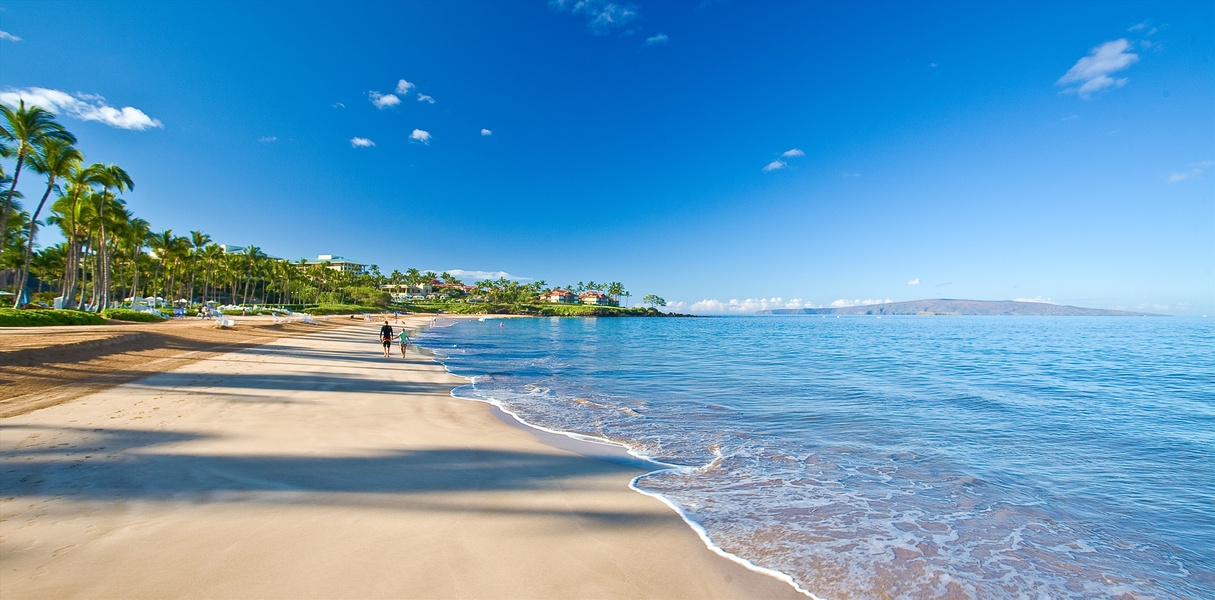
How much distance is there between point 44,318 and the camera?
24375mm

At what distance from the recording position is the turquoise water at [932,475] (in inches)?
186

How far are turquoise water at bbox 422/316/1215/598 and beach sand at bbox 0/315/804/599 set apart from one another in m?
1.05

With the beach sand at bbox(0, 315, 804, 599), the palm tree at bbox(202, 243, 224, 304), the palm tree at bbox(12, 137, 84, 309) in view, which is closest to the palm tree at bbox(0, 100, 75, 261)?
the palm tree at bbox(12, 137, 84, 309)

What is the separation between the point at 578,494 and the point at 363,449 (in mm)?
3757

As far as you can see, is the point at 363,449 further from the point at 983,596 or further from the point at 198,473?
the point at 983,596

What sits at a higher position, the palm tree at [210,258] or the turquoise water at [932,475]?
the palm tree at [210,258]

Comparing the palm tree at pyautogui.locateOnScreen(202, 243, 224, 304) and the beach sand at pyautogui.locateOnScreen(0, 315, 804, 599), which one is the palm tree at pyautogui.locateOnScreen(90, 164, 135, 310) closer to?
the palm tree at pyautogui.locateOnScreen(202, 243, 224, 304)

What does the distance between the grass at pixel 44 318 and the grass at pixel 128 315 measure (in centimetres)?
467

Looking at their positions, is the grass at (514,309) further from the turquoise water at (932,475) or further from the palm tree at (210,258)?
the turquoise water at (932,475)

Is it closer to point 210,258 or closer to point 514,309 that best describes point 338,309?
point 210,258

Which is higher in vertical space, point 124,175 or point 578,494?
point 124,175

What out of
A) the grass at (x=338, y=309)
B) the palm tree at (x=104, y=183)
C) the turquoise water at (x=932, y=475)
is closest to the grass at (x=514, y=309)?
the grass at (x=338, y=309)

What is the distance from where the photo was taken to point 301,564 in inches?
156

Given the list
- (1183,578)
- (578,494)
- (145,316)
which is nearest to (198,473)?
(578,494)
